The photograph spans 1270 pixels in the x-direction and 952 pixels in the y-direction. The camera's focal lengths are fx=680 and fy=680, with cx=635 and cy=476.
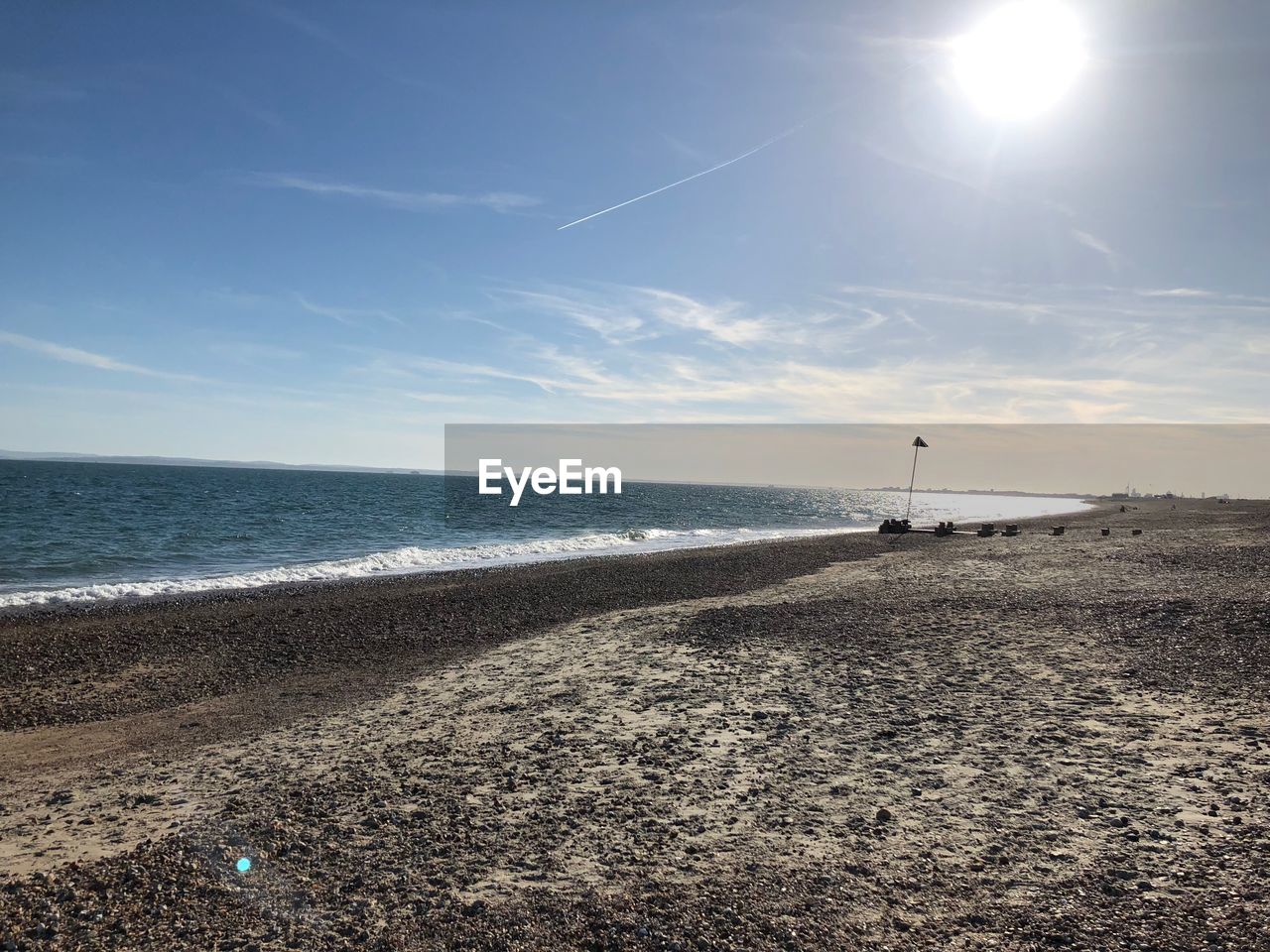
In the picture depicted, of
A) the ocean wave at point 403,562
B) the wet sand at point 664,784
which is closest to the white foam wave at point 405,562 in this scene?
the ocean wave at point 403,562

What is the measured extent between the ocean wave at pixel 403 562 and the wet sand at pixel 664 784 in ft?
22.3

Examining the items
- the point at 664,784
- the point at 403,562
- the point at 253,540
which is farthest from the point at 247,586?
the point at 664,784

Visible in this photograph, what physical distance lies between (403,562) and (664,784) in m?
26.7

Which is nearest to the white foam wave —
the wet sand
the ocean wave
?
the ocean wave

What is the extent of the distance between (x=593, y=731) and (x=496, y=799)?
2.05 meters

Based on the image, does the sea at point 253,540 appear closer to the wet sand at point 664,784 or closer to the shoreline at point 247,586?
the shoreline at point 247,586

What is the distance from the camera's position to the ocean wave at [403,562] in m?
21.6

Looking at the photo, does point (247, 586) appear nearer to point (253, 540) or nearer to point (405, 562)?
point (405, 562)

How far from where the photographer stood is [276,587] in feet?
76.8

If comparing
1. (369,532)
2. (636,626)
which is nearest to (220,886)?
(636,626)

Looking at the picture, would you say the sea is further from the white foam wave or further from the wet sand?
the wet sand

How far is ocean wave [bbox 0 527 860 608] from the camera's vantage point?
70.9 feet

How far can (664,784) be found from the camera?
7.16 metres

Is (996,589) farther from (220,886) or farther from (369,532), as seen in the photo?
(369,532)
